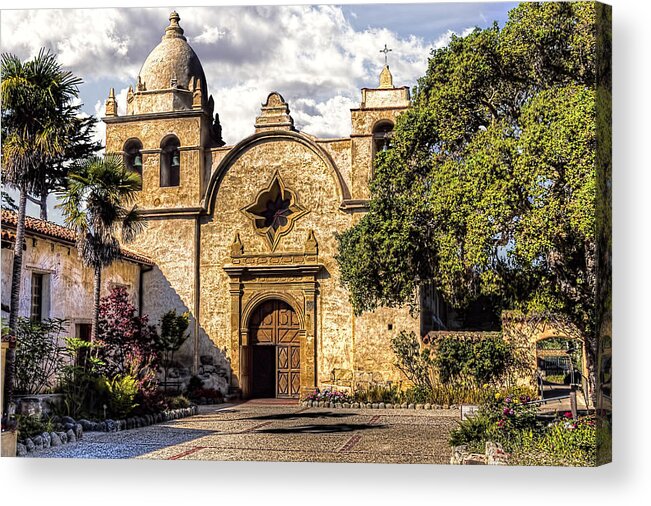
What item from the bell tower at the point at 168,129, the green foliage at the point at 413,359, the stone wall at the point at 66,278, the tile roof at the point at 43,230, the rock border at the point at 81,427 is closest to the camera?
the rock border at the point at 81,427

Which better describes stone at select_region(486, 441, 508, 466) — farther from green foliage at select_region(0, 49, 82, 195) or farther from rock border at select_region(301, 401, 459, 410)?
green foliage at select_region(0, 49, 82, 195)

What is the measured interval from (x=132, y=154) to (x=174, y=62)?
2.03m

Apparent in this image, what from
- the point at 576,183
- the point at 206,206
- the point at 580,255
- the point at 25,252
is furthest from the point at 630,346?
the point at 25,252

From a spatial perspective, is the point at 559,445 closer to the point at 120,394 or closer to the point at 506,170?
the point at 506,170

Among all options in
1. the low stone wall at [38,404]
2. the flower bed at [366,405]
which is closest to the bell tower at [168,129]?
the low stone wall at [38,404]

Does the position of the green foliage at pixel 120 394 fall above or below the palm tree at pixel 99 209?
below

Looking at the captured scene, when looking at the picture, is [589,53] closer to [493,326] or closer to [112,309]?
[493,326]

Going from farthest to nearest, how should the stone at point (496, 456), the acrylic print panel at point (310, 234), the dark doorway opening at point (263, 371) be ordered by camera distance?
the dark doorway opening at point (263, 371), the acrylic print panel at point (310, 234), the stone at point (496, 456)

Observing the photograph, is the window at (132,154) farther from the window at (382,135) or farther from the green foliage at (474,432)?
the green foliage at (474,432)

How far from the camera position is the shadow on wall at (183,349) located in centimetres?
1233

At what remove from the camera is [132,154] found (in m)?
12.5

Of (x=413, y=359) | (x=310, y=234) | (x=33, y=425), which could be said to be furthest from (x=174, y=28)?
(x=413, y=359)

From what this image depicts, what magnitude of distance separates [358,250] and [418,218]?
121 centimetres

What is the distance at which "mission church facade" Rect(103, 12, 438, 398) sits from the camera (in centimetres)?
1251
